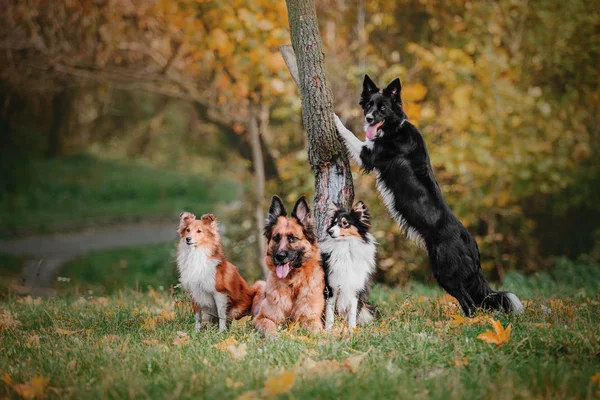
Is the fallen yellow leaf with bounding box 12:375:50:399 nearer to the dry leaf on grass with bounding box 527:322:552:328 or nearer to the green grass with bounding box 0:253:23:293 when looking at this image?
the dry leaf on grass with bounding box 527:322:552:328

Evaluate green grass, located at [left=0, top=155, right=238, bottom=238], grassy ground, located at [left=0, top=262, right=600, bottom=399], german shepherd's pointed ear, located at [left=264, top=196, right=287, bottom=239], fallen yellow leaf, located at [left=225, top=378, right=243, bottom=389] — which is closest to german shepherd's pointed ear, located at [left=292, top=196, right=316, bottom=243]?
german shepherd's pointed ear, located at [left=264, top=196, right=287, bottom=239]

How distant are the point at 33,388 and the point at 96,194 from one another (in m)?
19.6

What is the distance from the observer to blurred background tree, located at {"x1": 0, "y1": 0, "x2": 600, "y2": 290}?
8.78 meters

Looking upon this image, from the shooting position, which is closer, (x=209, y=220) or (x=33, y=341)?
(x=33, y=341)

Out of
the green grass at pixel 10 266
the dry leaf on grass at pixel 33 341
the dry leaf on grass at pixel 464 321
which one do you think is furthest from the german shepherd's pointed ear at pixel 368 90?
the green grass at pixel 10 266

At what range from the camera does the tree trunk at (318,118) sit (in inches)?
211

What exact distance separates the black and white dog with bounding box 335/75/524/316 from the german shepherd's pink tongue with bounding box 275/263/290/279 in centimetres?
127

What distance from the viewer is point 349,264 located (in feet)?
15.8

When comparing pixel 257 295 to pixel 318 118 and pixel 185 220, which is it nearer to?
pixel 185 220

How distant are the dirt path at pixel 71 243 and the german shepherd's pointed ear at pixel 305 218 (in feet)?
27.7

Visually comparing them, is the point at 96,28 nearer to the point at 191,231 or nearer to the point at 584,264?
the point at 191,231

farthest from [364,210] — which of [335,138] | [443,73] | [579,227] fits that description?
[579,227]

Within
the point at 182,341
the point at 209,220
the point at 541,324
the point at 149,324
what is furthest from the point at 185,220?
the point at 541,324

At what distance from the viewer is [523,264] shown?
36.2 feet
